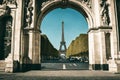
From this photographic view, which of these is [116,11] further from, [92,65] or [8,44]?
[8,44]

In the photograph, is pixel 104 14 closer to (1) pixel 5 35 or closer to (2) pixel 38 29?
(2) pixel 38 29

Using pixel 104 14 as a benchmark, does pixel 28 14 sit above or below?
above

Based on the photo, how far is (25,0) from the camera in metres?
20.1

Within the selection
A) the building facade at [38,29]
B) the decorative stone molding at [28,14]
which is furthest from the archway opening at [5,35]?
the decorative stone molding at [28,14]

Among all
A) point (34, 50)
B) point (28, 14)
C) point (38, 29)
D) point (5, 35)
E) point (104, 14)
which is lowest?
point (34, 50)

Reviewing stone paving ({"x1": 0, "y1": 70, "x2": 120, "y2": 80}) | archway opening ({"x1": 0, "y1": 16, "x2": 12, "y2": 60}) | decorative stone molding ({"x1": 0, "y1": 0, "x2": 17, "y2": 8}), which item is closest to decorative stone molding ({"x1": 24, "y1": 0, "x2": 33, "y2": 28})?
decorative stone molding ({"x1": 0, "y1": 0, "x2": 17, "y2": 8})

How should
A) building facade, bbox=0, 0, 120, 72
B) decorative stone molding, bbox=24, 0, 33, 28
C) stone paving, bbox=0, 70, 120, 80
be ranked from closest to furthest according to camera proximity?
stone paving, bbox=0, 70, 120, 80, building facade, bbox=0, 0, 120, 72, decorative stone molding, bbox=24, 0, 33, 28

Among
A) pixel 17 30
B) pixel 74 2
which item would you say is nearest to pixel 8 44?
pixel 17 30

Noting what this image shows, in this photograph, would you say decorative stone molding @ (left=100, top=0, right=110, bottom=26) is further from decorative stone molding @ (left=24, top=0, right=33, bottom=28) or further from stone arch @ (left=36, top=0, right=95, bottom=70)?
decorative stone molding @ (left=24, top=0, right=33, bottom=28)

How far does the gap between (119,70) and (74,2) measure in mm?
7993

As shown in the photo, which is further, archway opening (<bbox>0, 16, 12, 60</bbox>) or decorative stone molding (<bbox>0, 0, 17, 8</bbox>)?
archway opening (<bbox>0, 16, 12, 60</bbox>)

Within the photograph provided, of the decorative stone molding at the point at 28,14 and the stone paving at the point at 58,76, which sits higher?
the decorative stone molding at the point at 28,14

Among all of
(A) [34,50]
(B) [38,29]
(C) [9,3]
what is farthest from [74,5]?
(C) [9,3]

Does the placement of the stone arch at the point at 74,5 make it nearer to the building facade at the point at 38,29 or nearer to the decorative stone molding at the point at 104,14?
the building facade at the point at 38,29
